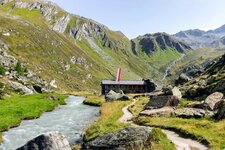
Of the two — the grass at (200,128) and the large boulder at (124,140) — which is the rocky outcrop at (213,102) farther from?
the large boulder at (124,140)

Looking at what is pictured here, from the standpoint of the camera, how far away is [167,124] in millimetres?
42500

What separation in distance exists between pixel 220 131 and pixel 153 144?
10.8 metres

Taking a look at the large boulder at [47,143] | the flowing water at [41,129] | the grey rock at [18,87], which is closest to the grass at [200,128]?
the flowing water at [41,129]

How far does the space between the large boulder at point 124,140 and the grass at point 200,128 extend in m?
6.05

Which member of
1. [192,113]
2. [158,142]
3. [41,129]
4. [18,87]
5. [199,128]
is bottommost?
[41,129]

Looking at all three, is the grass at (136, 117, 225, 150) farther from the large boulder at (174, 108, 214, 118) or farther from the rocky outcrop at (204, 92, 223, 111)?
the rocky outcrop at (204, 92, 223, 111)

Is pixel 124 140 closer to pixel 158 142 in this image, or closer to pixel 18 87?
pixel 158 142

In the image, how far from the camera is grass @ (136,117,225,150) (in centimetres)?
3062

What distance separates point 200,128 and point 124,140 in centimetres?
1248

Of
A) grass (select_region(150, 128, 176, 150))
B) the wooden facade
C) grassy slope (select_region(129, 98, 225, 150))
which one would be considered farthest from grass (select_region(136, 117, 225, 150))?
the wooden facade

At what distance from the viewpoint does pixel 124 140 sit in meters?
28.2

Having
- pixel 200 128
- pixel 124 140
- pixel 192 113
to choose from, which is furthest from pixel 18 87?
pixel 124 140

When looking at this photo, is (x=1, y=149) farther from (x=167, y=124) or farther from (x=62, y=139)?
(x=167, y=124)

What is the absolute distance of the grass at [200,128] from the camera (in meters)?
30.6
